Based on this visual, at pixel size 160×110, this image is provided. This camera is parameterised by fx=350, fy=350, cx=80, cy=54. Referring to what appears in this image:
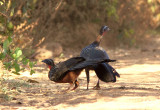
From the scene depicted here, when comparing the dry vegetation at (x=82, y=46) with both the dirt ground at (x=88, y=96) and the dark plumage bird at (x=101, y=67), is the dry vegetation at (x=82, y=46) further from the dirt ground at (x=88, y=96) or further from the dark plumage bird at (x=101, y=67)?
the dark plumage bird at (x=101, y=67)

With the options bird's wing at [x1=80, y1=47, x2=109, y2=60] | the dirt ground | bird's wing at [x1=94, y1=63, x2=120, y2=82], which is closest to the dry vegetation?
the dirt ground

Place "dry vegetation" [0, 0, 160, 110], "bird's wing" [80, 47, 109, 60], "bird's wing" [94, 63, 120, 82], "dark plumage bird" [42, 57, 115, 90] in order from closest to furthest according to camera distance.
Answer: "dry vegetation" [0, 0, 160, 110] < "dark plumage bird" [42, 57, 115, 90] < "bird's wing" [94, 63, 120, 82] < "bird's wing" [80, 47, 109, 60]

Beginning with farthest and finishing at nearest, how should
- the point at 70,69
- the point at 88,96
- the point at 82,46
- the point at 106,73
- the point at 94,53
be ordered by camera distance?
the point at 82,46, the point at 94,53, the point at 106,73, the point at 70,69, the point at 88,96

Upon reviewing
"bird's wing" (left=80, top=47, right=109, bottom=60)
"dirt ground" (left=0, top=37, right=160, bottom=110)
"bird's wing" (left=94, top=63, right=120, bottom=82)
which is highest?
"bird's wing" (left=80, top=47, right=109, bottom=60)

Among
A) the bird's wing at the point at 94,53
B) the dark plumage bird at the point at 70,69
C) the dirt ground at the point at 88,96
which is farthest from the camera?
the bird's wing at the point at 94,53

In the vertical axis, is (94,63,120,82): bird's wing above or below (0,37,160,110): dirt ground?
above

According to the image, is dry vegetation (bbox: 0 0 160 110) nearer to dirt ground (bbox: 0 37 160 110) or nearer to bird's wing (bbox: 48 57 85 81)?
dirt ground (bbox: 0 37 160 110)

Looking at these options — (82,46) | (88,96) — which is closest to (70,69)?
(88,96)

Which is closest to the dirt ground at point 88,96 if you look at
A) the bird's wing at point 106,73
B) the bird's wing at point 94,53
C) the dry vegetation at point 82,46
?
the dry vegetation at point 82,46

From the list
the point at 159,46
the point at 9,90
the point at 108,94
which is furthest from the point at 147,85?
the point at 159,46

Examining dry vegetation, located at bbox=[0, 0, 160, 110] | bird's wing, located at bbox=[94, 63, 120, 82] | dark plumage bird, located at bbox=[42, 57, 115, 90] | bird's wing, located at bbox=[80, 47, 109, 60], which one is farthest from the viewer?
bird's wing, located at bbox=[80, 47, 109, 60]

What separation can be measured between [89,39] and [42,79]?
6.09 metres

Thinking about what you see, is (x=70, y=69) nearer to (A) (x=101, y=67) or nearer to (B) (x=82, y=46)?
(A) (x=101, y=67)

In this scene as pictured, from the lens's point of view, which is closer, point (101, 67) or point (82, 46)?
point (101, 67)
